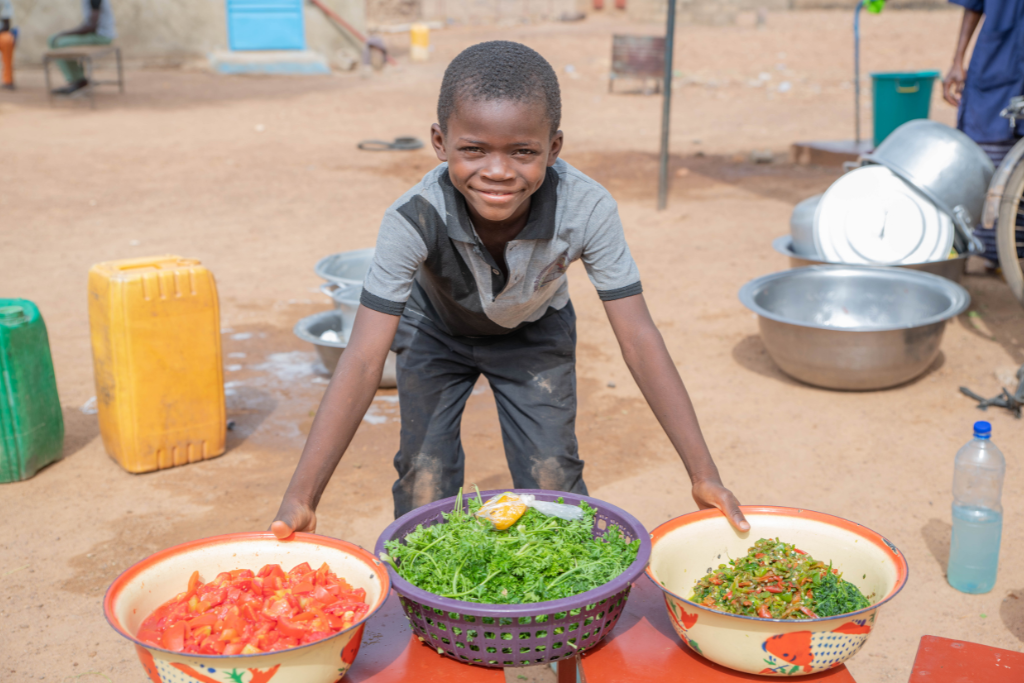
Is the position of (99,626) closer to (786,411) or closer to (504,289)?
(504,289)

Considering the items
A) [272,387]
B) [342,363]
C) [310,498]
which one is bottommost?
[272,387]

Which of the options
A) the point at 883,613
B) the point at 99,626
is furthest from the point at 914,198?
the point at 99,626

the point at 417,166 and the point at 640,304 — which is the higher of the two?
the point at 640,304

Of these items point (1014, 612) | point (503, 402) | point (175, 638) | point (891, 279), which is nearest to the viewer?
point (175, 638)

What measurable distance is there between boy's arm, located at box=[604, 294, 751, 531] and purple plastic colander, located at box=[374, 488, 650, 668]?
1.03 feet

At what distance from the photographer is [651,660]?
165 cm

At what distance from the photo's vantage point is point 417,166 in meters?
9.80

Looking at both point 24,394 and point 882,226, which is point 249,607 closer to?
point 24,394

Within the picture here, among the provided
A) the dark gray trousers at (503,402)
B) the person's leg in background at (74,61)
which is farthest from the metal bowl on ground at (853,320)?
the person's leg in background at (74,61)

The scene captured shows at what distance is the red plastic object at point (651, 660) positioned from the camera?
1.60 metres

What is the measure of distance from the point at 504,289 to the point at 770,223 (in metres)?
5.78

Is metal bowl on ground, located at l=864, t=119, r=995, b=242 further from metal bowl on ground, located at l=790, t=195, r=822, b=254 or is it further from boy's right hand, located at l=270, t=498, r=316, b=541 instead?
boy's right hand, located at l=270, t=498, r=316, b=541

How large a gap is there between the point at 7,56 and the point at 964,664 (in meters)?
16.3

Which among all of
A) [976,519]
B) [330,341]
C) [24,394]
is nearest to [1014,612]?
[976,519]
